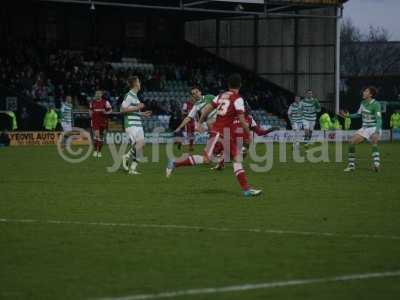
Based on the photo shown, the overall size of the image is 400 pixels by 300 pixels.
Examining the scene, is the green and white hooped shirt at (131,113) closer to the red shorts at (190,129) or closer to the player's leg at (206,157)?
the player's leg at (206,157)

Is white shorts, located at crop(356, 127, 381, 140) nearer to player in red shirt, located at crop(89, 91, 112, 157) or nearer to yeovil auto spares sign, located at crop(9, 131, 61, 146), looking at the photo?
player in red shirt, located at crop(89, 91, 112, 157)

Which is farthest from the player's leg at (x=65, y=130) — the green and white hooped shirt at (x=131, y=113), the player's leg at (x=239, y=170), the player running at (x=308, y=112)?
the player's leg at (x=239, y=170)

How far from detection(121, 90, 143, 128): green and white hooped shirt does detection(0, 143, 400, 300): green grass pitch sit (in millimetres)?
2420

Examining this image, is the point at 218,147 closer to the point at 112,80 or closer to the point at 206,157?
the point at 206,157

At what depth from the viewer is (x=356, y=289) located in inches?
328

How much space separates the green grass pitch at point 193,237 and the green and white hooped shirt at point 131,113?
2420 millimetres

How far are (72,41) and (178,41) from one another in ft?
23.8

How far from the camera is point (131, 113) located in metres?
22.7

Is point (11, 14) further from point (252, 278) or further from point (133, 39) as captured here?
point (252, 278)

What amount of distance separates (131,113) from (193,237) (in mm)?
11496

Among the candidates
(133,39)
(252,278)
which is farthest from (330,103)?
(252,278)

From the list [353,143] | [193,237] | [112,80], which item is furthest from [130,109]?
[112,80]

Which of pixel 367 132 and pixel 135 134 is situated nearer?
pixel 135 134

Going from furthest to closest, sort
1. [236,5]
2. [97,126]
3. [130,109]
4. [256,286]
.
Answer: [236,5] < [97,126] < [130,109] < [256,286]
